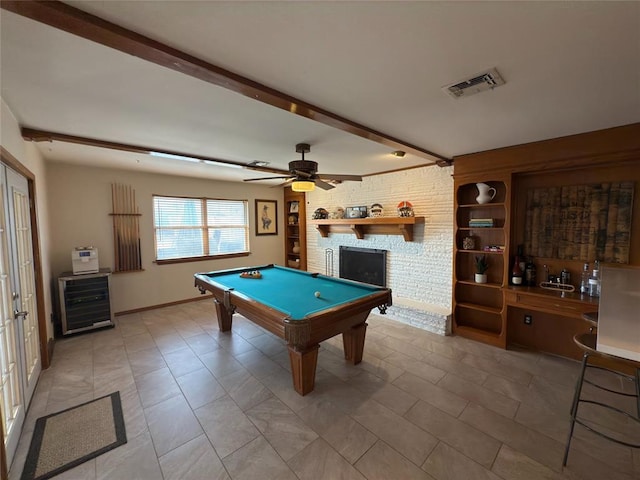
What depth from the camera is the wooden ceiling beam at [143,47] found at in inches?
42.4

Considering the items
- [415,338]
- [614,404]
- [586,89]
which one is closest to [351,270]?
[415,338]

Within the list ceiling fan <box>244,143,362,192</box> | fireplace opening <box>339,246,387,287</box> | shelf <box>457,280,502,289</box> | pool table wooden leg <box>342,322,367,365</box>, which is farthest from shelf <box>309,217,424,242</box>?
pool table wooden leg <box>342,322,367,365</box>

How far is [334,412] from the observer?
7.45 ft

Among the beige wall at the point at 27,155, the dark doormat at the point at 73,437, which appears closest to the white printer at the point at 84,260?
the beige wall at the point at 27,155

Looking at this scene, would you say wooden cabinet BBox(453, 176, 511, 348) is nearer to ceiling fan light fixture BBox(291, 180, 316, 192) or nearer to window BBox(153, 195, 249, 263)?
ceiling fan light fixture BBox(291, 180, 316, 192)

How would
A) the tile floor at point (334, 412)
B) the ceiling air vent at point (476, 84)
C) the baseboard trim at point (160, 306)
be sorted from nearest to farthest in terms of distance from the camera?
the ceiling air vent at point (476, 84) → the tile floor at point (334, 412) → the baseboard trim at point (160, 306)

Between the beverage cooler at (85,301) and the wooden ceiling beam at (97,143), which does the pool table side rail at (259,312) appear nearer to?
the wooden ceiling beam at (97,143)

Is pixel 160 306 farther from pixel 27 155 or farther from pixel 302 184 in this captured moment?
pixel 302 184

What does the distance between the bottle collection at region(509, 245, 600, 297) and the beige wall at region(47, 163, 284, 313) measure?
5041mm

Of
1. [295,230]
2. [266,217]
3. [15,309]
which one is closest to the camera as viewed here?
[15,309]

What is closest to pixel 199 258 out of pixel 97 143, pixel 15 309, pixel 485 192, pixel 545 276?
pixel 97 143

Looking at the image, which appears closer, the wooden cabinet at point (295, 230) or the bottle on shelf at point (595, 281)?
the bottle on shelf at point (595, 281)

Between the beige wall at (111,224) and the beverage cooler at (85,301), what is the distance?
0.51m

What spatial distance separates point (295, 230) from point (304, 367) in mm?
4699
